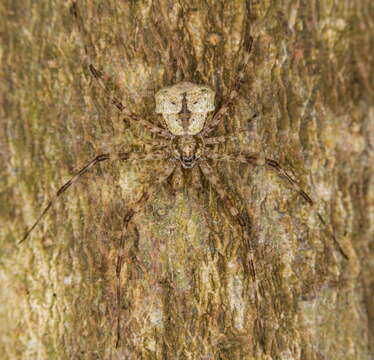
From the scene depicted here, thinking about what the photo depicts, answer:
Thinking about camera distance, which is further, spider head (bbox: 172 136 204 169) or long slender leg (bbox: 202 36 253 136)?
spider head (bbox: 172 136 204 169)

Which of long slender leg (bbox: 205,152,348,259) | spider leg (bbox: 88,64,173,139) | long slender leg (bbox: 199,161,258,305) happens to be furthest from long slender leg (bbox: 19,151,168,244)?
long slender leg (bbox: 205,152,348,259)

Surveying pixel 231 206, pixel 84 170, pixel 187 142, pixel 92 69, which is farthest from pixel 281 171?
pixel 92 69

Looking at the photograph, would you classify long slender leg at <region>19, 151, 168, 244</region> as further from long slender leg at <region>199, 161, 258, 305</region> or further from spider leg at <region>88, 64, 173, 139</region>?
long slender leg at <region>199, 161, 258, 305</region>

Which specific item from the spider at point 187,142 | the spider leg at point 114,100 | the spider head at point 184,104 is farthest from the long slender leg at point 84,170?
the spider head at point 184,104

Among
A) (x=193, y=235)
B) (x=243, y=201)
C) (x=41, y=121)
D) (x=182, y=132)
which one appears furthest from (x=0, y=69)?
(x=243, y=201)

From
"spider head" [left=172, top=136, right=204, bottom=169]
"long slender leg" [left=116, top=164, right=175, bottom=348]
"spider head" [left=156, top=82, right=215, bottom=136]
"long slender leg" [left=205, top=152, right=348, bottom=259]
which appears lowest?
"long slender leg" [left=116, top=164, right=175, bottom=348]

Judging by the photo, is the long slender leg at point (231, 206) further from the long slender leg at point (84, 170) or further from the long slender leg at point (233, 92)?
the long slender leg at point (84, 170)
